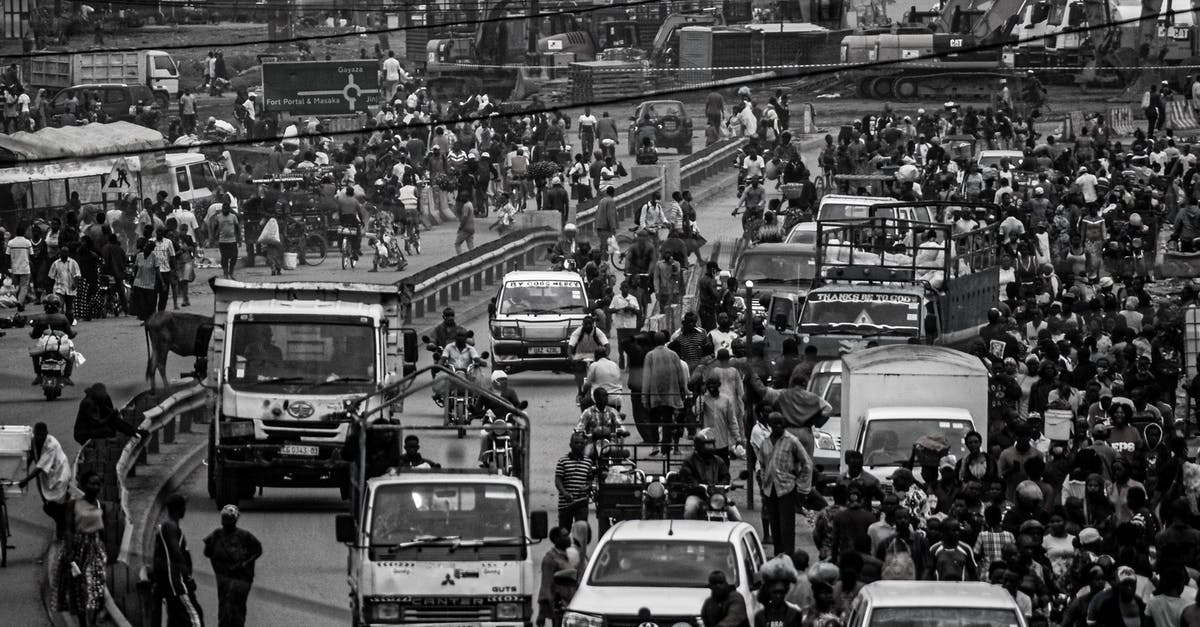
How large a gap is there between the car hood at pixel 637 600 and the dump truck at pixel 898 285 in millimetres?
10646

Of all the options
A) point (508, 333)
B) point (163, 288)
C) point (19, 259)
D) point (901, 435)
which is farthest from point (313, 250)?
point (901, 435)

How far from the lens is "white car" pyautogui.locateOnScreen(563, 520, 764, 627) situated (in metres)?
15.6

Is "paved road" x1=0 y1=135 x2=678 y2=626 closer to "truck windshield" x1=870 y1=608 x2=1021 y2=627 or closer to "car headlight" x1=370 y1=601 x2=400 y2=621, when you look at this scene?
"car headlight" x1=370 y1=601 x2=400 y2=621

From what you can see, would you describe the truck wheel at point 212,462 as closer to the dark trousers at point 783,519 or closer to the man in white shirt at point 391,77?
the dark trousers at point 783,519

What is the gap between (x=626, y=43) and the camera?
82000 mm

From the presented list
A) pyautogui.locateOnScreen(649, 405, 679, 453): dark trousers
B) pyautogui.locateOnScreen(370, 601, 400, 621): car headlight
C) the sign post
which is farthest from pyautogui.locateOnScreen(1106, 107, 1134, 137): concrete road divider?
pyautogui.locateOnScreen(370, 601, 400, 621): car headlight

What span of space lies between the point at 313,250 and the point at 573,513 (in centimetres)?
2348

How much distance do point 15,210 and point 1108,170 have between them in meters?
21.1

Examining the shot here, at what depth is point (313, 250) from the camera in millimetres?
42656

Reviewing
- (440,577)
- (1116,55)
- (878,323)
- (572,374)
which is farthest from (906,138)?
(440,577)

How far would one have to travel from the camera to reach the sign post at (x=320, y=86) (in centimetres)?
5584

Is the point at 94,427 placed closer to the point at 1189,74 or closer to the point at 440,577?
the point at 440,577

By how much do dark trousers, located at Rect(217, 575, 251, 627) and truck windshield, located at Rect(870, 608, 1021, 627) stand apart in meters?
5.70

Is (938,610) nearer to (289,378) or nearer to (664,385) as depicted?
(289,378)
